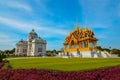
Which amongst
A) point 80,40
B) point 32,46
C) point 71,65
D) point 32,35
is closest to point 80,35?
point 80,40

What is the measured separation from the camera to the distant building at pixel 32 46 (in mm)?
118688

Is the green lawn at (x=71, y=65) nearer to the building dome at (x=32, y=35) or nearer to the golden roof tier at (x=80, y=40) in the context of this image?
the golden roof tier at (x=80, y=40)

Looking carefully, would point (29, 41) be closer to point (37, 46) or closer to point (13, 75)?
point (37, 46)

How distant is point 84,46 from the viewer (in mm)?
52000

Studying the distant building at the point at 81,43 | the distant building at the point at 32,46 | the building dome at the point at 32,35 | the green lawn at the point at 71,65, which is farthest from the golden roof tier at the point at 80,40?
the building dome at the point at 32,35

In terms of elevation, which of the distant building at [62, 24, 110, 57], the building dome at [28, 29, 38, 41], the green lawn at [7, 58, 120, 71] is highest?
the building dome at [28, 29, 38, 41]

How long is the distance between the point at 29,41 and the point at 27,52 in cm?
864

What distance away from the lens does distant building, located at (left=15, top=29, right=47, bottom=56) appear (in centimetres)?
11869

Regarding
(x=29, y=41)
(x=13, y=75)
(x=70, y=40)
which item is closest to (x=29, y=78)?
(x=13, y=75)

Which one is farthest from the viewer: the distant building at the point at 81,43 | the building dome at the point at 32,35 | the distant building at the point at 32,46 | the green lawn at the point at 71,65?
the building dome at the point at 32,35

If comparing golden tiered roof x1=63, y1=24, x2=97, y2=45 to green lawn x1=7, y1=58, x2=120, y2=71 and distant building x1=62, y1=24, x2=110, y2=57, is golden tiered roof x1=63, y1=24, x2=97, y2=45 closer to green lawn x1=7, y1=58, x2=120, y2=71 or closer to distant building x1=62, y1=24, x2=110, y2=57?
distant building x1=62, y1=24, x2=110, y2=57

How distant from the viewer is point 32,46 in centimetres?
12069

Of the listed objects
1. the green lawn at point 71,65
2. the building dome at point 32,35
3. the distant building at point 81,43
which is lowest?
the green lawn at point 71,65

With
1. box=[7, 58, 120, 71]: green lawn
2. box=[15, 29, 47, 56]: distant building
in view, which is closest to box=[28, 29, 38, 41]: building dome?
box=[15, 29, 47, 56]: distant building
